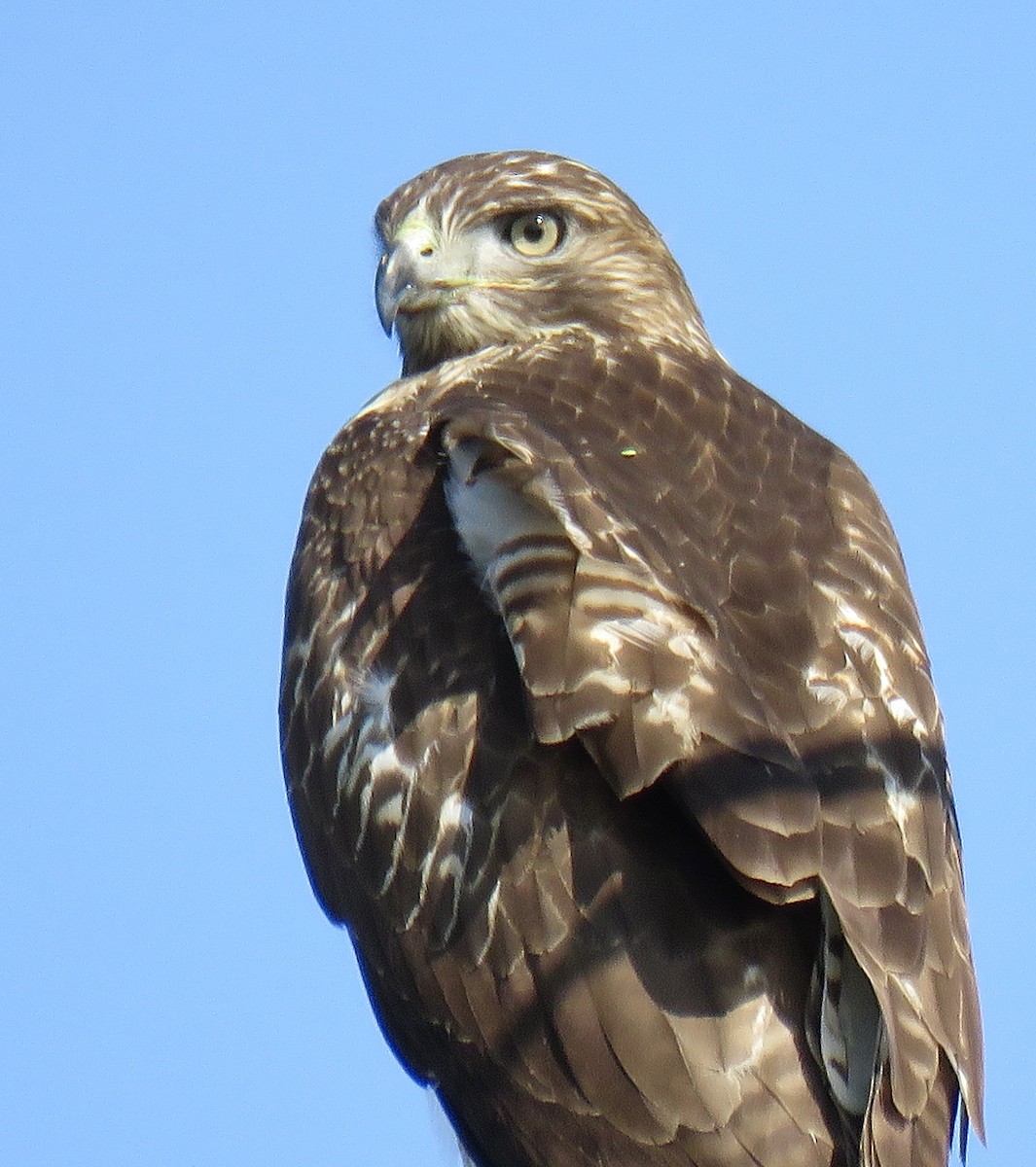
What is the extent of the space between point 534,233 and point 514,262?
145mm

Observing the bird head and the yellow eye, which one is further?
the yellow eye

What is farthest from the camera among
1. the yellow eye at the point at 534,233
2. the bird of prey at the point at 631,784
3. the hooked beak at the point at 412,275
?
the yellow eye at the point at 534,233

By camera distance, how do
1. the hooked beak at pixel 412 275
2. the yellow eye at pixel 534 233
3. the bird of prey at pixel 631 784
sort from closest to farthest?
the bird of prey at pixel 631 784 < the hooked beak at pixel 412 275 < the yellow eye at pixel 534 233

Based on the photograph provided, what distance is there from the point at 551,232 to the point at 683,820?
2.85 meters

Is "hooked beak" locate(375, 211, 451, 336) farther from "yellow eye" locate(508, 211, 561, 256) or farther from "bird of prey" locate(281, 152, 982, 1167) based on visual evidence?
"bird of prey" locate(281, 152, 982, 1167)

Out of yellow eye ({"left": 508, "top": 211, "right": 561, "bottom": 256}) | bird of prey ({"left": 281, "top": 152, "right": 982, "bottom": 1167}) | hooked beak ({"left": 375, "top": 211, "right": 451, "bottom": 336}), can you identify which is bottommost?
bird of prey ({"left": 281, "top": 152, "right": 982, "bottom": 1167})

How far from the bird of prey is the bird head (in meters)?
0.75

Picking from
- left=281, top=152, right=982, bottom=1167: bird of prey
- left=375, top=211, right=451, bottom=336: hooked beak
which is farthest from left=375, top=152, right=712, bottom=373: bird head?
left=281, top=152, right=982, bottom=1167: bird of prey

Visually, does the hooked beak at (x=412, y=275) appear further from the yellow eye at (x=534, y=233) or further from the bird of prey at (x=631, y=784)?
the bird of prey at (x=631, y=784)

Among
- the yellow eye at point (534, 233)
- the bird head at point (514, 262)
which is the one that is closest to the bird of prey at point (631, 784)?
the bird head at point (514, 262)

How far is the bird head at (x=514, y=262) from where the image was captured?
6.46 metres

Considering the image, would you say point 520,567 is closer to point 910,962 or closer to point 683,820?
point 683,820

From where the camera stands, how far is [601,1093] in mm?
4328

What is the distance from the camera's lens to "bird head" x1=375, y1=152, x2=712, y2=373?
21.2ft
